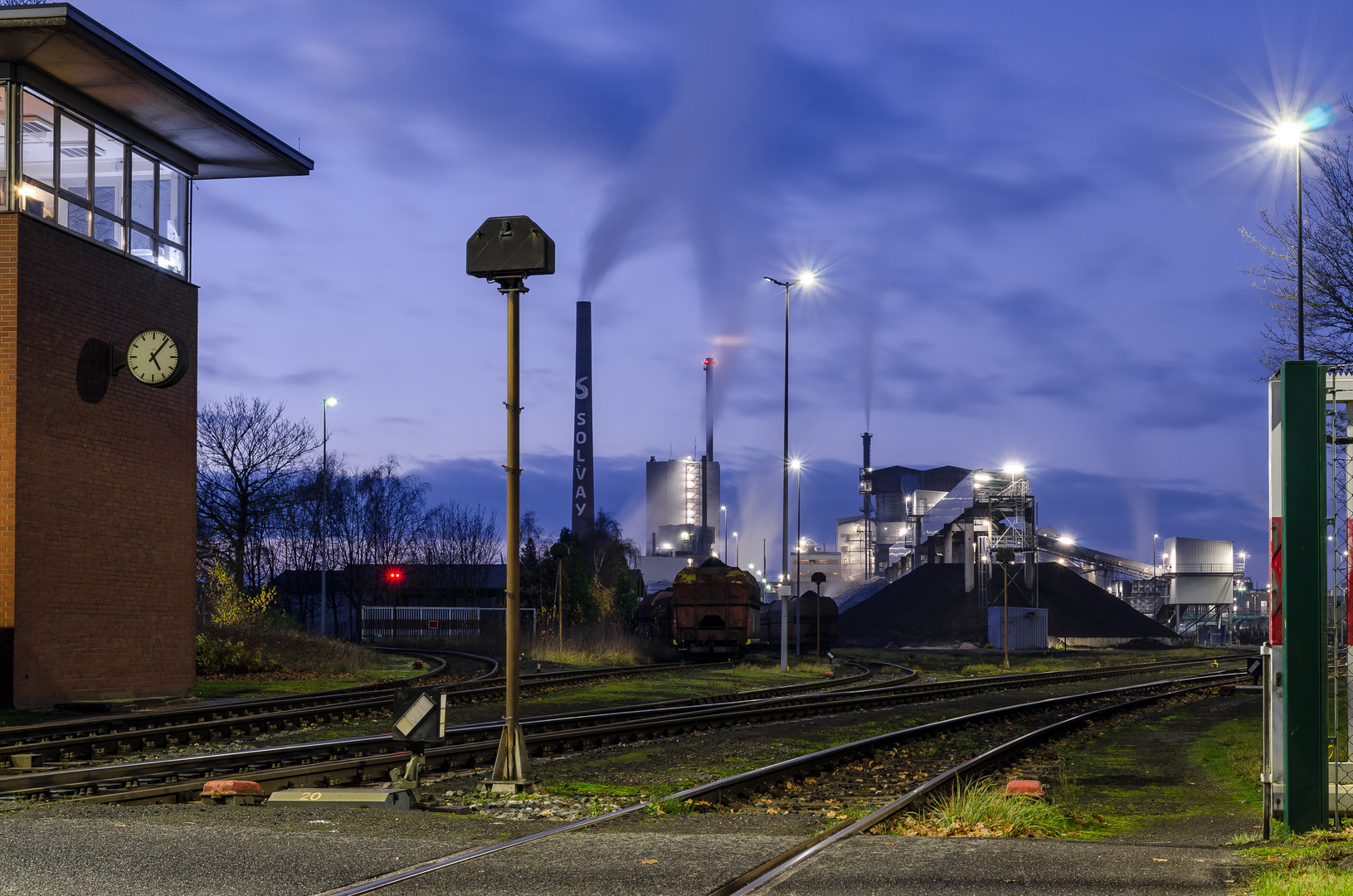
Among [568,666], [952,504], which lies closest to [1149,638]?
[952,504]

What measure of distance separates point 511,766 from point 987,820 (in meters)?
3.97

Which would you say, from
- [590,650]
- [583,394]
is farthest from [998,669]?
[583,394]

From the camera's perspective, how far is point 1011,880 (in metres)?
6.48

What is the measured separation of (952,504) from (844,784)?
84977 mm

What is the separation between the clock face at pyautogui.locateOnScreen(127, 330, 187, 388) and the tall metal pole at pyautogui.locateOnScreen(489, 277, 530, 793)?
11.8m

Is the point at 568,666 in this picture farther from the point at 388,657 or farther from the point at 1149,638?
the point at 1149,638

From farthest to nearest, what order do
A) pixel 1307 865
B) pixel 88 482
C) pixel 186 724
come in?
pixel 88 482 < pixel 186 724 < pixel 1307 865

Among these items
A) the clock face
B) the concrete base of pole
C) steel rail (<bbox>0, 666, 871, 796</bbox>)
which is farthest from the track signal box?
the clock face

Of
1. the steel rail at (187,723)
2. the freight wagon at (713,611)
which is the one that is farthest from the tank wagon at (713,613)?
the steel rail at (187,723)

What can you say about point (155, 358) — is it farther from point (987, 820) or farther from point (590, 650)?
point (590, 650)

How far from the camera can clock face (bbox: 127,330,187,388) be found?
20.8 meters

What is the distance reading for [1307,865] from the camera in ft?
21.5

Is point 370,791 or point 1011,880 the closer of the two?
point 1011,880

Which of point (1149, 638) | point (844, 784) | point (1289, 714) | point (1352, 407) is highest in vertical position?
point (1352, 407)
